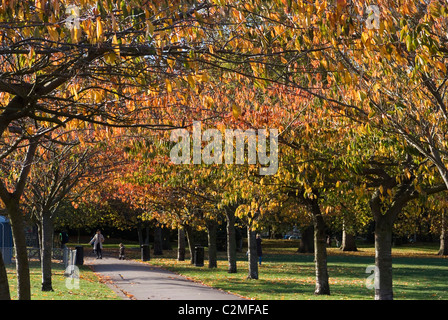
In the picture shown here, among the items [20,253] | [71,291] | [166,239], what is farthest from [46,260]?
[166,239]

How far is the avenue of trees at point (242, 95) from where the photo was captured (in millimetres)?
7344

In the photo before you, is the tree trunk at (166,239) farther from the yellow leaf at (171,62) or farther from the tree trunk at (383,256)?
the yellow leaf at (171,62)

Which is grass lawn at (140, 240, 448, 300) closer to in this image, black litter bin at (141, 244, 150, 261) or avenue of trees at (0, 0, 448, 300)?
avenue of trees at (0, 0, 448, 300)

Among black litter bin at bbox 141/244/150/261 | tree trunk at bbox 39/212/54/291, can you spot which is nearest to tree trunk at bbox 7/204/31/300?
tree trunk at bbox 39/212/54/291

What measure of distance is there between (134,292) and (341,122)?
865cm

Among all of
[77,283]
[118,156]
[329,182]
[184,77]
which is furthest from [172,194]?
[184,77]

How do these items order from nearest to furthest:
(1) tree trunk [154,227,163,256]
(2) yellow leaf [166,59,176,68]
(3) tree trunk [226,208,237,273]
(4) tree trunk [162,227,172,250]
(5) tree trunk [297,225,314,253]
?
1. (2) yellow leaf [166,59,176,68]
2. (3) tree trunk [226,208,237,273]
3. (1) tree trunk [154,227,163,256]
4. (5) tree trunk [297,225,314,253]
5. (4) tree trunk [162,227,172,250]

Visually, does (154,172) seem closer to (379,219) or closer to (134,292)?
(134,292)

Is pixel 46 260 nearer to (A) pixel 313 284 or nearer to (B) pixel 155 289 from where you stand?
(B) pixel 155 289

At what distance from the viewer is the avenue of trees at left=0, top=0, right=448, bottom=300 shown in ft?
24.1

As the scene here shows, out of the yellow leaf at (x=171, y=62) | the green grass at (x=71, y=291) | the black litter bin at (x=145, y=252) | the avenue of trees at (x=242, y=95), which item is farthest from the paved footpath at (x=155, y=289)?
the black litter bin at (x=145, y=252)

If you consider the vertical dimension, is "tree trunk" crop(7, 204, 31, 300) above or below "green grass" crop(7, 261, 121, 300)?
above

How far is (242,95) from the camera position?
12602 millimetres

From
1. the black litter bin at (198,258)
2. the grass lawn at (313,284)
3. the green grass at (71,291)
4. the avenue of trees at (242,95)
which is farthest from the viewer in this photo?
the black litter bin at (198,258)
